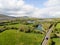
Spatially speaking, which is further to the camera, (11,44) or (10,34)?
(10,34)

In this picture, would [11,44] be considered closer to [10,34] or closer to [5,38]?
[5,38]

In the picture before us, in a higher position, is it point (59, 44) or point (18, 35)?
point (18, 35)

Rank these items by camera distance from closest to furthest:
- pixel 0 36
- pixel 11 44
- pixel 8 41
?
pixel 11 44 < pixel 8 41 < pixel 0 36

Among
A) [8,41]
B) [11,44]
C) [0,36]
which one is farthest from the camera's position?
[0,36]

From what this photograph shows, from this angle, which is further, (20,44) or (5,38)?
(5,38)

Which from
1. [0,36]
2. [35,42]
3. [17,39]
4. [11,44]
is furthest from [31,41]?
[0,36]

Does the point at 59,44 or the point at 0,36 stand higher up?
the point at 0,36

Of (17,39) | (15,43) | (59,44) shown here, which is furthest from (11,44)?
(59,44)

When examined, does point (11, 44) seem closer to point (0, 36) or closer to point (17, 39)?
point (17, 39)
